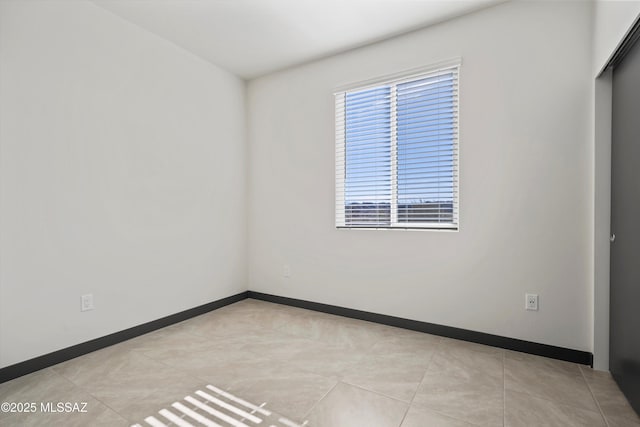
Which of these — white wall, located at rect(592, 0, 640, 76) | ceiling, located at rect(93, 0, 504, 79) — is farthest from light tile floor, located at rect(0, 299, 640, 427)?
ceiling, located at rect(93, 0, 504, 79)

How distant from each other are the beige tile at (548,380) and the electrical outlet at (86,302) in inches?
116

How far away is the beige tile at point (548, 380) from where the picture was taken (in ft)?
5.88

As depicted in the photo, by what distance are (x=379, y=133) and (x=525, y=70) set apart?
4.00ft

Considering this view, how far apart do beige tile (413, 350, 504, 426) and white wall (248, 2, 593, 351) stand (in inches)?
15.7

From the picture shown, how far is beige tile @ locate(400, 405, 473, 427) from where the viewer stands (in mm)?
1581

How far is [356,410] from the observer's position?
171 centimetres

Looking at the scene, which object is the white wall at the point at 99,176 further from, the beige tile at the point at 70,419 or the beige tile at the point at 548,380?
the beige tile at the point at 548,380

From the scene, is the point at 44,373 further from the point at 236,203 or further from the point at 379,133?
the point at 379,133

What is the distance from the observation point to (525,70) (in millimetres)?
2346

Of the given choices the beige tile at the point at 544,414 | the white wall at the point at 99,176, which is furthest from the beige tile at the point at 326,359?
the white wall at the point at 99,176

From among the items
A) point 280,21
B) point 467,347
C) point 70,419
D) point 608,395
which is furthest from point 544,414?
point 280,21

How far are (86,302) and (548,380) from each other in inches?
128

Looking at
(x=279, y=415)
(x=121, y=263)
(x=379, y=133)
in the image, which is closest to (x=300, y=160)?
(x=379, y=133)

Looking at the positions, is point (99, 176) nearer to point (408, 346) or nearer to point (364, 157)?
point (364, 157)
